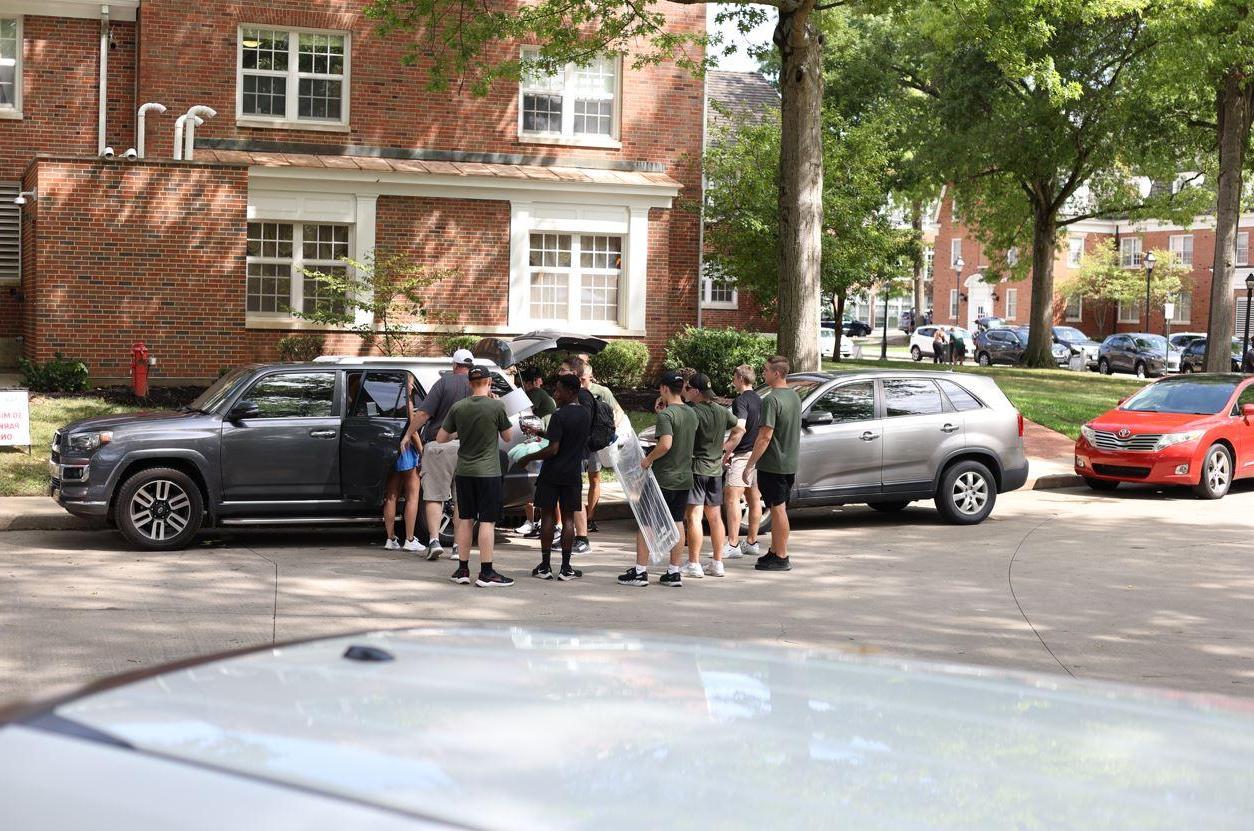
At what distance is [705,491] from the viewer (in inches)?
450

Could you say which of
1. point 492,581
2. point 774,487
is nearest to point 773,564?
point 774,487

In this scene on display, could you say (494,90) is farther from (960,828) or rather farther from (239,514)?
(960,828)

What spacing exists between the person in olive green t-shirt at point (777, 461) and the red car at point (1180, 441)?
7.64 meters

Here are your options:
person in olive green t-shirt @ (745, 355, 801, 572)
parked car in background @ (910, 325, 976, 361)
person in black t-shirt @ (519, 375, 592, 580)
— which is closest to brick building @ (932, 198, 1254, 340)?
parked car in background @ (910, 325, 976, 361)

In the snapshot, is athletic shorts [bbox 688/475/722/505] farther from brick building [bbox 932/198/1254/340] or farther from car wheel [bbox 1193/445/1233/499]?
brick building [bbox 932/198/1254/340]

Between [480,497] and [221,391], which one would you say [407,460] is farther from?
[221,391]

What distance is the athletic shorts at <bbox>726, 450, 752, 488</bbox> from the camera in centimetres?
1266

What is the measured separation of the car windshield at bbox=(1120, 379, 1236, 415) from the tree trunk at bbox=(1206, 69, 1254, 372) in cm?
1161

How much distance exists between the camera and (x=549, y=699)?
2115 millimetres

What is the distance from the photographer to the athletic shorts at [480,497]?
10.6 meters

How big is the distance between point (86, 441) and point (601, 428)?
4.59m

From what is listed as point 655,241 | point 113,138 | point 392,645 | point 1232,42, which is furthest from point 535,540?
point 1232,42

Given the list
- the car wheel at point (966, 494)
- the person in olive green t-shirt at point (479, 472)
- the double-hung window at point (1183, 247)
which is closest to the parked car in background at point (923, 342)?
the double-hung window at point (1183, 247)

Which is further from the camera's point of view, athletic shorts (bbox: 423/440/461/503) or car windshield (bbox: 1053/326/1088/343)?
Result: car windshield (bbox: 1053/326/1088/343)
